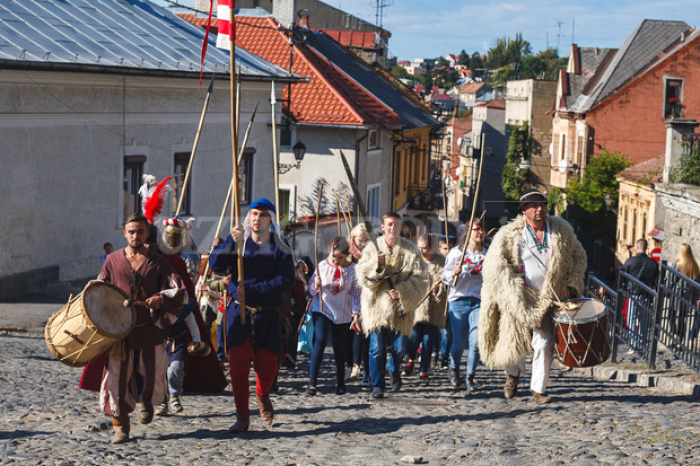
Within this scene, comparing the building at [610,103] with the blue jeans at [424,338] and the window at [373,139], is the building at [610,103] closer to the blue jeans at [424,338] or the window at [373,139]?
the window at [373,139]

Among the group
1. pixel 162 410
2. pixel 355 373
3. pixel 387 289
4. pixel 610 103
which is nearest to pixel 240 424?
pixel 162 410

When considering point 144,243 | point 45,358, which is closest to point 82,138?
point 45,358

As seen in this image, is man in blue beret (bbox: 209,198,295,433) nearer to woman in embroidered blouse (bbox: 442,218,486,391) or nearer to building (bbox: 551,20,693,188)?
woman in embroidered blouse (bbox: 442,218,486,391)

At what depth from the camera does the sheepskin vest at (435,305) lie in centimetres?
999

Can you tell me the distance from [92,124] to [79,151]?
619 millimetres

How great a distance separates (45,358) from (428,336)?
4182 mm

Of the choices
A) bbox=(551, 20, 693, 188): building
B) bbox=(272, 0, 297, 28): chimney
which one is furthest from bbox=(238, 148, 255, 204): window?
bbox=(551, 20, 693, 188): building

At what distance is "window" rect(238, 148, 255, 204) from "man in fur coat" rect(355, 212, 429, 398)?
15.4 m

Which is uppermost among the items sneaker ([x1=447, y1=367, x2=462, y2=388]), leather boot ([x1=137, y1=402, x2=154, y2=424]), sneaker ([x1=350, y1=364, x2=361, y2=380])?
leather boot ([x1=137, y1=402, x2=154, y2=424])

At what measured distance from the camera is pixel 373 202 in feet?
111

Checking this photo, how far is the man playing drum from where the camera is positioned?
6531mm

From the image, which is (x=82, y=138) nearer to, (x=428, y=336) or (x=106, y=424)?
(x=428, y=336)

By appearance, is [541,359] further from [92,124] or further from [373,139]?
A: [373,139]

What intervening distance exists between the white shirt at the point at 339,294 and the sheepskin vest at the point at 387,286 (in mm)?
180
